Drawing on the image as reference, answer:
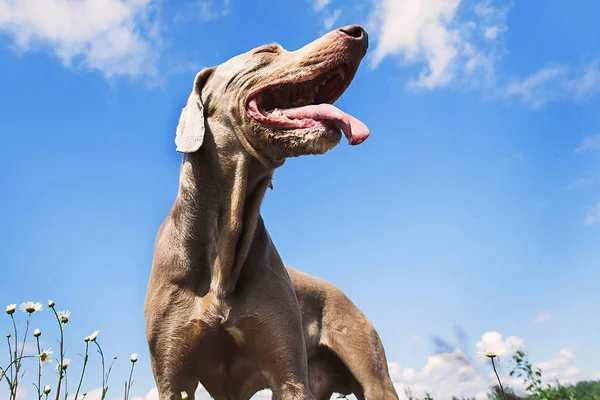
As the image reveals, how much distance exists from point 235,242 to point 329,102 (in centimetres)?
124

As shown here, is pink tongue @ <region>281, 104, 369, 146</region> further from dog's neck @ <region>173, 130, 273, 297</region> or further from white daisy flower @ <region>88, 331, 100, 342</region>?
white daisy flower @ <region>88, 331, 100, 342</region>

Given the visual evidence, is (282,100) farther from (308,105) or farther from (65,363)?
(65,363)

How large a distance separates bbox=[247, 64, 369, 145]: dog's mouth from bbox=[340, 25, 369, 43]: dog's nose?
8.0 inches

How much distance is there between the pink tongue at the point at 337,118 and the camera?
3818 mm

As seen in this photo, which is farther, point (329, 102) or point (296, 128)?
point (329, 102)

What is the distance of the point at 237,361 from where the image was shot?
4332 millimetres

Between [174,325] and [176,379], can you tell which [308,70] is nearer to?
[174,325]

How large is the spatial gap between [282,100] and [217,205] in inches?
35.4

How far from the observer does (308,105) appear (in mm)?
4184

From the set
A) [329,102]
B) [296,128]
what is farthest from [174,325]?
[329,102]

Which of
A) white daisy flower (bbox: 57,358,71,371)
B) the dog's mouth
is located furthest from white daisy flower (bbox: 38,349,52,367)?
the dog's mouth

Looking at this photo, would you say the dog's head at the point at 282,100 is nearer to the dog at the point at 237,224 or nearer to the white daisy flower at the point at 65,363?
the dog at the point at 237,224

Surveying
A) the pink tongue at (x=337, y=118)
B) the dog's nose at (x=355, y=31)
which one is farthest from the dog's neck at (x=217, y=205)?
the dog's nose at (x=355, y=31)

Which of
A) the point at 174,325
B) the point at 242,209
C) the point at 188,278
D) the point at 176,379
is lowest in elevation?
the point at 176,379
